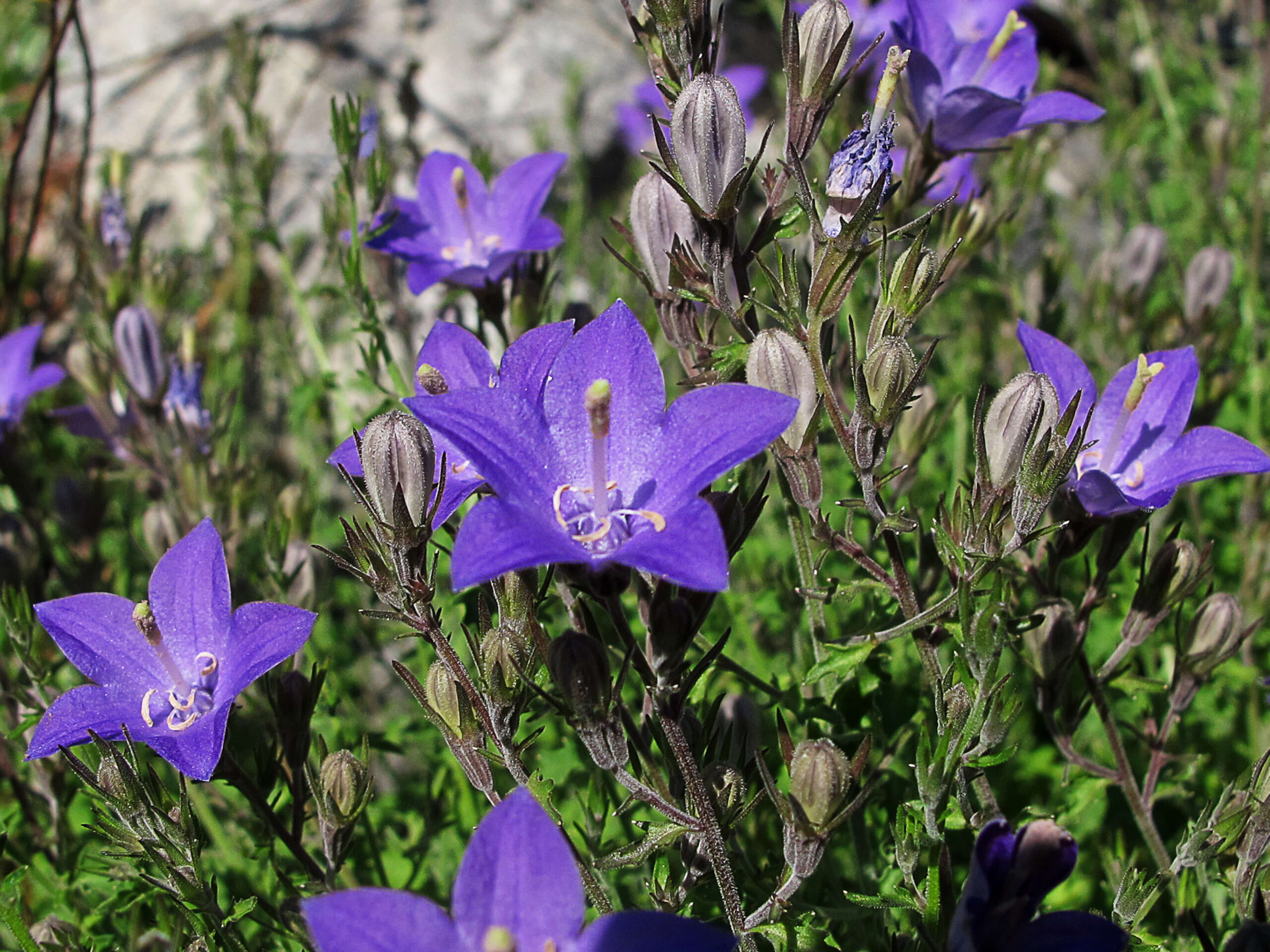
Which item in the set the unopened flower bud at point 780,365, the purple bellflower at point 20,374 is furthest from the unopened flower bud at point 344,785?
the purple bellflower at point 20,374

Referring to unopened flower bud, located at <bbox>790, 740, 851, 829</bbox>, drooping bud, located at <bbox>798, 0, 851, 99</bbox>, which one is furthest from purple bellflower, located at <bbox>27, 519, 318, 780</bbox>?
drooping bud, located at <bbox>798, 0, 851, 99</bbox>

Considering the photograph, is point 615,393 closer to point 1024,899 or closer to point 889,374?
point 889,374

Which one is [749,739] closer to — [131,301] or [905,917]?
[905,917]

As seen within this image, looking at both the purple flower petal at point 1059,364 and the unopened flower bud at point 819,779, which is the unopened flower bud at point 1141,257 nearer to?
the purple flower petal at point 1059,364

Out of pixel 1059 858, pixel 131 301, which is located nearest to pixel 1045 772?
pixel 1059 858

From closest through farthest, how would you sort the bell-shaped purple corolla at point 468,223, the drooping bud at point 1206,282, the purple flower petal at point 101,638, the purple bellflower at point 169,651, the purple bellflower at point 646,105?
the purple bellflower at point 169,651 < the purple flower petal at point 101,638 < the bell-shaped purple corolla at point 468,223 < the drooping bud at point 1206,282 < the purple bellflower at point 646,105
